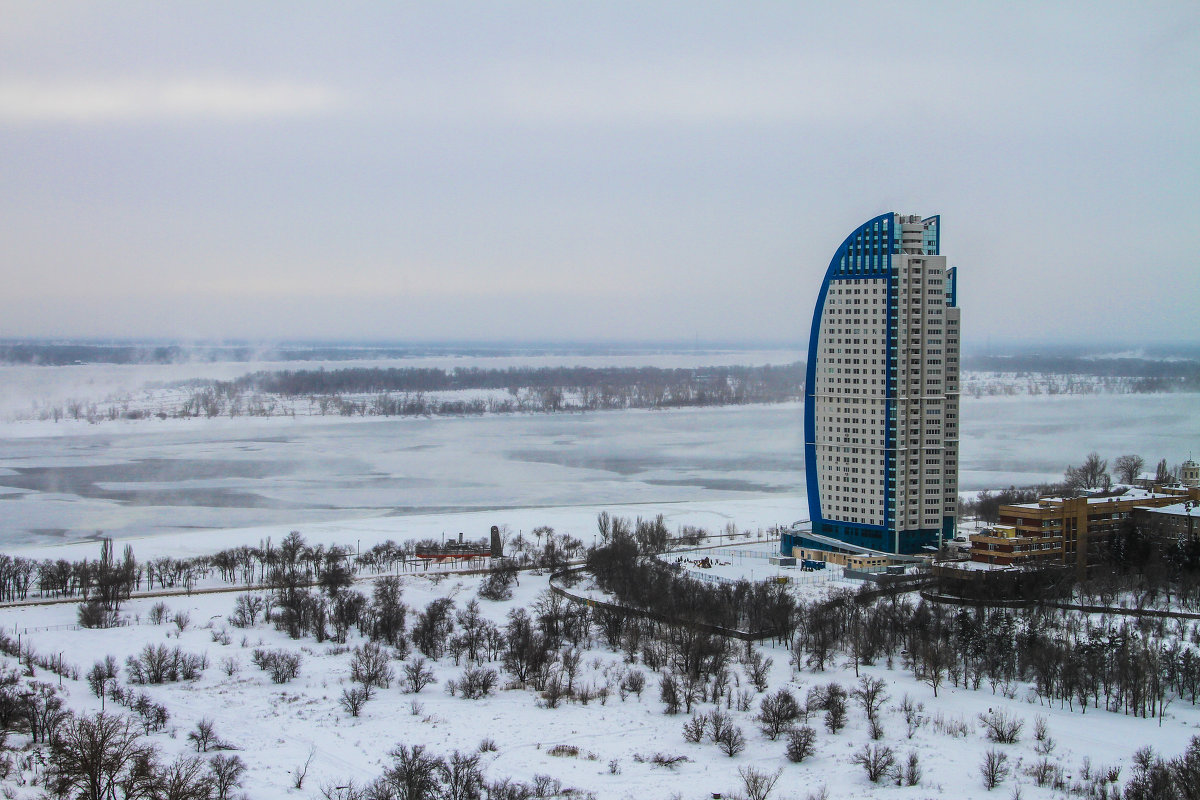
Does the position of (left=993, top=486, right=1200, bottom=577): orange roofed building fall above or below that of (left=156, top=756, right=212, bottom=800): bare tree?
above

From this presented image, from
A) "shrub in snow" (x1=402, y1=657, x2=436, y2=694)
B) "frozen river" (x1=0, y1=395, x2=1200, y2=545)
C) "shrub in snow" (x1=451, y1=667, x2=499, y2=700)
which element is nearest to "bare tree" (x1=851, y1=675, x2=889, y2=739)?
"shrub in snow" (x1=451, y1=667, x2=499, y2=700)

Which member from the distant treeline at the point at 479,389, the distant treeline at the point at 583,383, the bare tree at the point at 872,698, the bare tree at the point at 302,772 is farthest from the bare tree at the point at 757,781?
the distant treeline at the point at 583,383

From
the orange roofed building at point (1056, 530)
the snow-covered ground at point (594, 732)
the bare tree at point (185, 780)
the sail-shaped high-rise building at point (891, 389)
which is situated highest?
the sail-shaped high-rise building at point (891, 389)

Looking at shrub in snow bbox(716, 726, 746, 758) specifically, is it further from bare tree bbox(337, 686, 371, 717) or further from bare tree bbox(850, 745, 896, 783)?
bare tree bbox(337, 686, 371, 717)

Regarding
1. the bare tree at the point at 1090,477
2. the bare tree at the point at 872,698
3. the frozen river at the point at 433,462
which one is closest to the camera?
the bare tree at the point at 872,698

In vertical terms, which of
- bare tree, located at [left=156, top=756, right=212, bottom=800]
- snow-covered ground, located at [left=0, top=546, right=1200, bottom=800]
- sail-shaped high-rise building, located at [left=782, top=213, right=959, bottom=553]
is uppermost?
sail-shaped high-rise building, located at [left=782, top=213, right=959, bottom=553]

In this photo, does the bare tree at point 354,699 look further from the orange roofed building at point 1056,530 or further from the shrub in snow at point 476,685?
the orange roofed building at point 1056,530

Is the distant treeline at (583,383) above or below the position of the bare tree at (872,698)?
above
